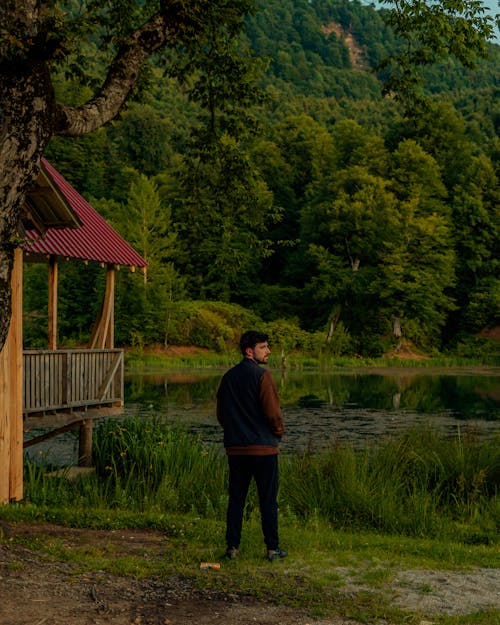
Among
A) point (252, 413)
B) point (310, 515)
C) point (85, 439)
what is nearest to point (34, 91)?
point (252, 413)

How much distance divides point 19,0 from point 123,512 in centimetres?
550

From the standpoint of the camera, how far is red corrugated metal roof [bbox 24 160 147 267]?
15289mm

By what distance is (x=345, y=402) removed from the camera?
3011 centimetres

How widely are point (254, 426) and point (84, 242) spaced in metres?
9.55

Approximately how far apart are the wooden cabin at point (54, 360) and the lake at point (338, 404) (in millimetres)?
1016

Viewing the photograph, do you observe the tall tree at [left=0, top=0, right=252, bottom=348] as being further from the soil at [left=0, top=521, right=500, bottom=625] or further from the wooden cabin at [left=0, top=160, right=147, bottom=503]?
the soil at [left=0, top=521, right=500, bottom=625]

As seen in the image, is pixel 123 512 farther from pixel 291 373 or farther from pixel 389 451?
pixel 291 373

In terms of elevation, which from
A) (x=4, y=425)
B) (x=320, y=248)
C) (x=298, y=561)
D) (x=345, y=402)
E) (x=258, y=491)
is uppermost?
(x=320, y=248)

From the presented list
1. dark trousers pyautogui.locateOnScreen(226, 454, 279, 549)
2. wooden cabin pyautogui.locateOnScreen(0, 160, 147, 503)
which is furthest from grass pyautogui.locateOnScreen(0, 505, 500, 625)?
wooden cabin pyautogui.locateOnScreen(0, 160, 147, 503)

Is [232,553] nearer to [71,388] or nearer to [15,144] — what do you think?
[15,144]

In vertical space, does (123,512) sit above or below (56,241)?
below

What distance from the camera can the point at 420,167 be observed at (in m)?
63.2

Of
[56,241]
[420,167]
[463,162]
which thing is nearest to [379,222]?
[420,167]

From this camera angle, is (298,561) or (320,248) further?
(320,248)
